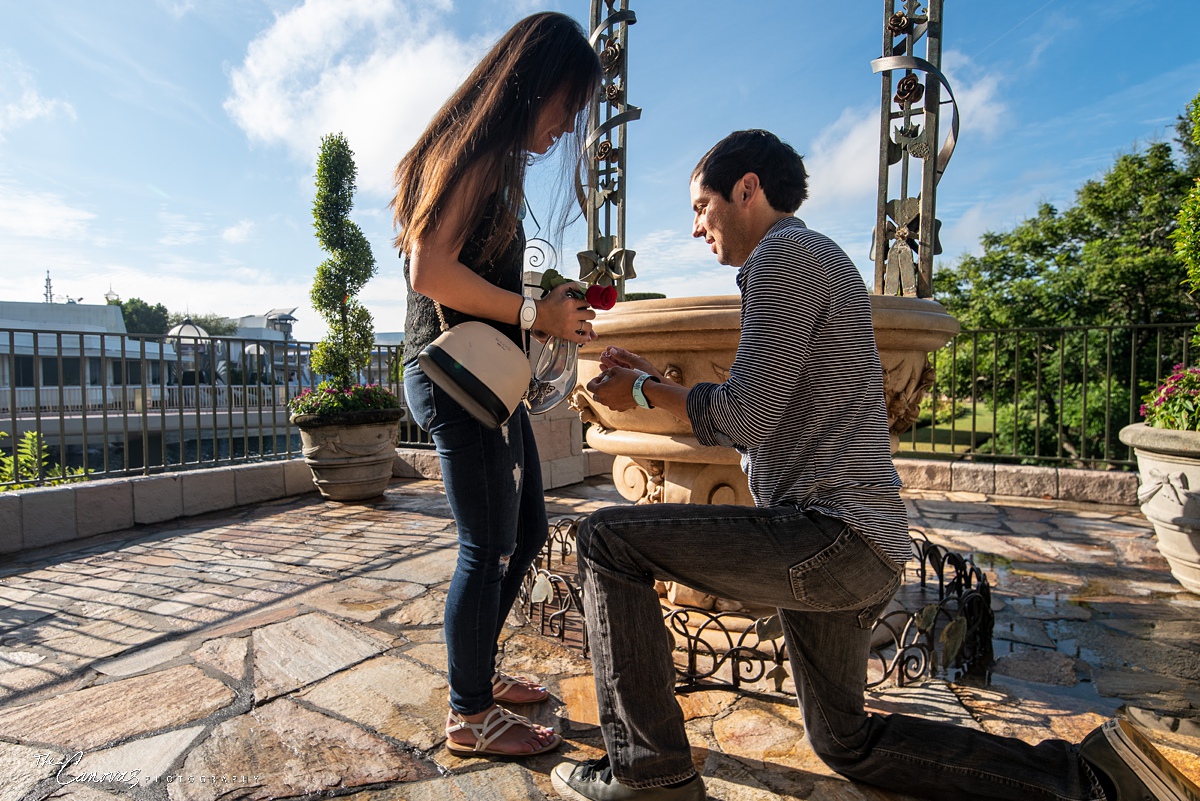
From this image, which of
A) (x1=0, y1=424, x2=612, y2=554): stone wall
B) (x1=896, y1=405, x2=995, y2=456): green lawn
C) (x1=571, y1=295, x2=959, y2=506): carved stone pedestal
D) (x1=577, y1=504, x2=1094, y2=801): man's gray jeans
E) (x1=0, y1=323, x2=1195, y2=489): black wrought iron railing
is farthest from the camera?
(x1=896, y1=405, x2=995, y2=456): green lawn

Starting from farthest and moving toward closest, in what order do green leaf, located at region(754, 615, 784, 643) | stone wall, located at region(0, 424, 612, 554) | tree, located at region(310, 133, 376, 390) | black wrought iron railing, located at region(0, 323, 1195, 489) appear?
tree, located at region(310, 133, 376, 390)
black wrought iron railing, located at region(0, 323, 1195, 489)
stone wall, located at region(0, 424, 612, 554)
green leaf, located at region(754, 615, 784, 643)

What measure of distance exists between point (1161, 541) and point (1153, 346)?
30.3 ft

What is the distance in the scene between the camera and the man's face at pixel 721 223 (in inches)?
65.1

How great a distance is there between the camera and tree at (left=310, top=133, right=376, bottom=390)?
6828 millimetres

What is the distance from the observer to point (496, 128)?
1562 millimetres

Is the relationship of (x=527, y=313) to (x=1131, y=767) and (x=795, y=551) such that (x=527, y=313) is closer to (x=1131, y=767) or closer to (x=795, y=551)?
(x=795, y=551)

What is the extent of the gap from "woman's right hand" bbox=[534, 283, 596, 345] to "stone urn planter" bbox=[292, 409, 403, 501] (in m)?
4.47

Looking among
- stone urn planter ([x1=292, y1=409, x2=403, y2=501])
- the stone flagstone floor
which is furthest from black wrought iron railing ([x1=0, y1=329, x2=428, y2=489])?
the stone flagstone floor

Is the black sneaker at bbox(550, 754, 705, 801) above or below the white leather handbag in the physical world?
below

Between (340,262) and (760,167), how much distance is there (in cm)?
636

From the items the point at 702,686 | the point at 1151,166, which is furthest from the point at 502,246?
the point at 1151,166

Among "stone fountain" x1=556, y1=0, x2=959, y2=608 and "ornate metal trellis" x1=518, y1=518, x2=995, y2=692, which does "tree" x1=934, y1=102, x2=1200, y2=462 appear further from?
"ornate metal trellis" x1=518, y1=518, x2=995, y2=692

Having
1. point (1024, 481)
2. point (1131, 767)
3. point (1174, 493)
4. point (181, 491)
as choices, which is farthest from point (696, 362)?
point (1024, 481)

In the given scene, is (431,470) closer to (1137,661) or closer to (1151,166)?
(1137,661)
